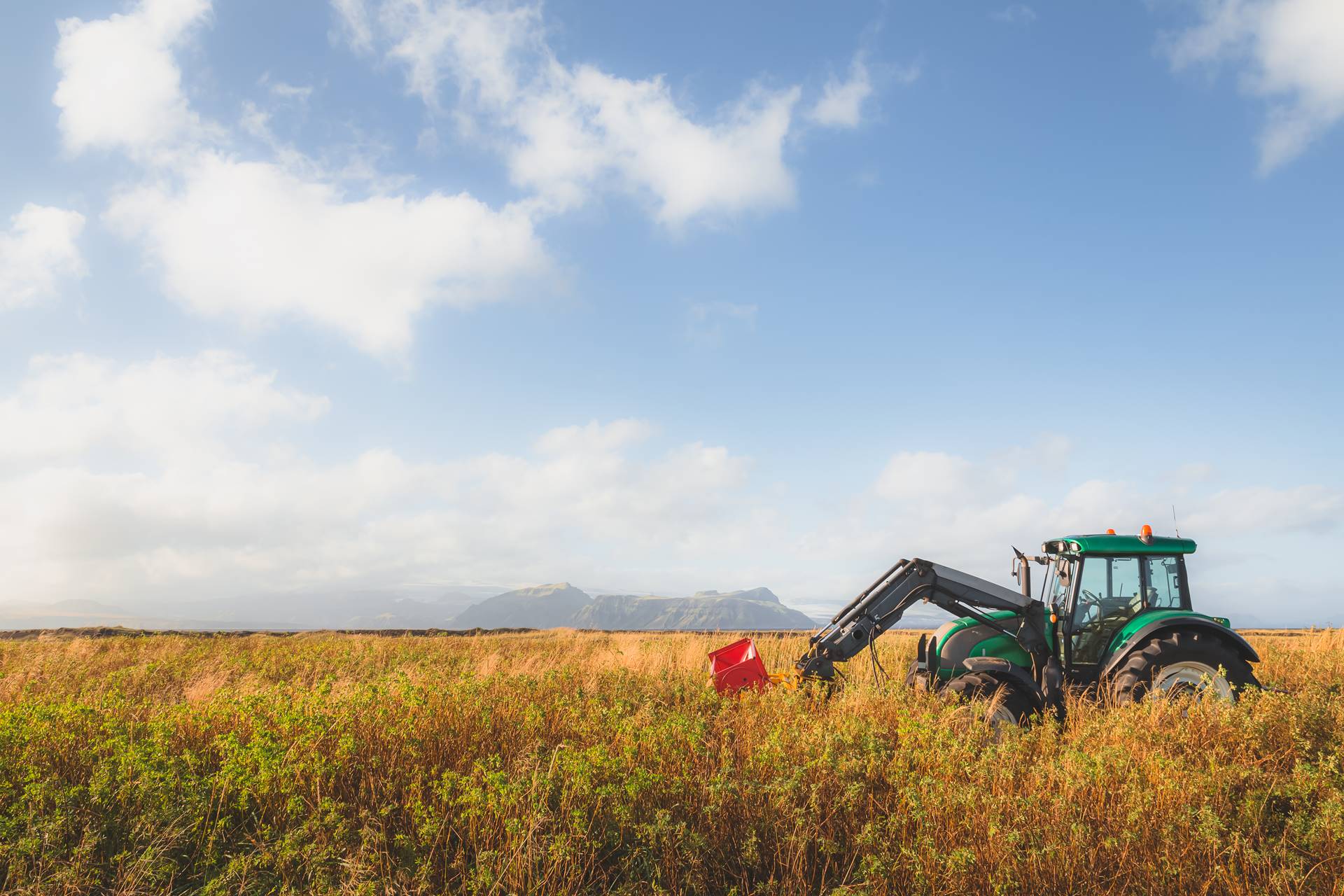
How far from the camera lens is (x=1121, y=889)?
4160mm

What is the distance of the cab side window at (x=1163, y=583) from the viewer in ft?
28.8

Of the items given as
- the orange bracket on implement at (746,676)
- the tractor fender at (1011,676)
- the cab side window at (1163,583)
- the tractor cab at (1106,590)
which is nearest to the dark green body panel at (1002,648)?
the tractor cab at (1106,590)

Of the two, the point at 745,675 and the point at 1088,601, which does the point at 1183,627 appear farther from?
the point at 745,675

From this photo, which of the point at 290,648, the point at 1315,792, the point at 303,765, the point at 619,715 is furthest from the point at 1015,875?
the point at 290,648

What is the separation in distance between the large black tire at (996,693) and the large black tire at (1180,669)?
123 cm

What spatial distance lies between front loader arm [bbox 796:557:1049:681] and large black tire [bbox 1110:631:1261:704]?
42.9 inches

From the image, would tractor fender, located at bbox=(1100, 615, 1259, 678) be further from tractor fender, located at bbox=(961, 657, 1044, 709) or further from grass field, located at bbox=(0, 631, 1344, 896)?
tractor fender, located at bbox=(961, 657, 1044, 709)

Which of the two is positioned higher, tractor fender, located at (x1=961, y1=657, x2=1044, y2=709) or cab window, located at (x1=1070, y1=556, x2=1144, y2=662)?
cab window, located at (x1=1070, y1=556, x2=1144, y2=662)

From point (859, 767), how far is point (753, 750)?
880mm

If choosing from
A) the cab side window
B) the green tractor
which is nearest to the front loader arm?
the green tractor

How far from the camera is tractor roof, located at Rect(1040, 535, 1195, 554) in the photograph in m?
8.63

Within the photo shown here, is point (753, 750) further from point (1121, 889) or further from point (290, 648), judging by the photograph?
point (290, 648)

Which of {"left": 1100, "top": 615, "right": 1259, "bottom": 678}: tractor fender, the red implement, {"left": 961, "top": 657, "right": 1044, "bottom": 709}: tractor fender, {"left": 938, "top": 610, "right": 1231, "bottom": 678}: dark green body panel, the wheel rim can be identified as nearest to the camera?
{"left": 961, "top": 657, "right": 1044, "bottom": 709}: tractor fender

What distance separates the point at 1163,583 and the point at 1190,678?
1.39m
